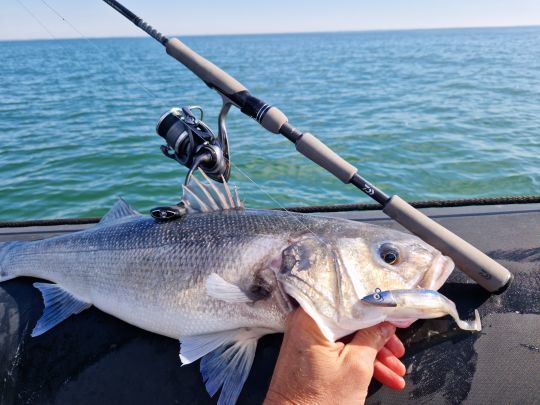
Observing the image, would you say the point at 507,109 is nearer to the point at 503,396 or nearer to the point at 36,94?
the point at 503,396

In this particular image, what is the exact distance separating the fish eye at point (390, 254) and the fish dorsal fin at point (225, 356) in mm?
630

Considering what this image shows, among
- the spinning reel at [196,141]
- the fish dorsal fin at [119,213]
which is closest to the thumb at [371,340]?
the spinning reel at [196,141]

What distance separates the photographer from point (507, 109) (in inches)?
534

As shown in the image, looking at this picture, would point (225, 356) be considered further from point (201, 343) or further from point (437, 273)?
point (437, 273)

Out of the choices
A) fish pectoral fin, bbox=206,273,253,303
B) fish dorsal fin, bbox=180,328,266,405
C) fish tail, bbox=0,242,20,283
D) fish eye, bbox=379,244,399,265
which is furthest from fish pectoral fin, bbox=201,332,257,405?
fish tail, bbox=0,242,20,283

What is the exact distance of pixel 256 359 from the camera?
2094 millimetres

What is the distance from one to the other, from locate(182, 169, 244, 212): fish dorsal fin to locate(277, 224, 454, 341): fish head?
0.60m

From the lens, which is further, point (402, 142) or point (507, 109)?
point (507, 109)

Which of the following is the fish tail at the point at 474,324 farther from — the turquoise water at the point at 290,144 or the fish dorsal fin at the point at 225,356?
the turquoise water at the point at 290,144

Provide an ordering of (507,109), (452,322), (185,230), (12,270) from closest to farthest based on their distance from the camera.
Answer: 1. (452,322)
2. (185,230)
3. (12,270)
4. (507,109)

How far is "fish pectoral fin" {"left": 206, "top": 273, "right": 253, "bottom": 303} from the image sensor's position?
81.0 inches

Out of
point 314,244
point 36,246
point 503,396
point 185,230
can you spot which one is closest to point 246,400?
point 314,244

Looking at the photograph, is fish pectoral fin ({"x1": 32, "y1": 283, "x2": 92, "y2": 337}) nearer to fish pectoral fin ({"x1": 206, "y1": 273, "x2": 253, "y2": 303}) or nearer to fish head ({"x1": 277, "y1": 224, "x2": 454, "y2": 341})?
fish pectoral fin ({"x1": 206, "y1": 273, "x2": 253, "y2": 303})

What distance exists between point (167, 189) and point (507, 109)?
10505mm
